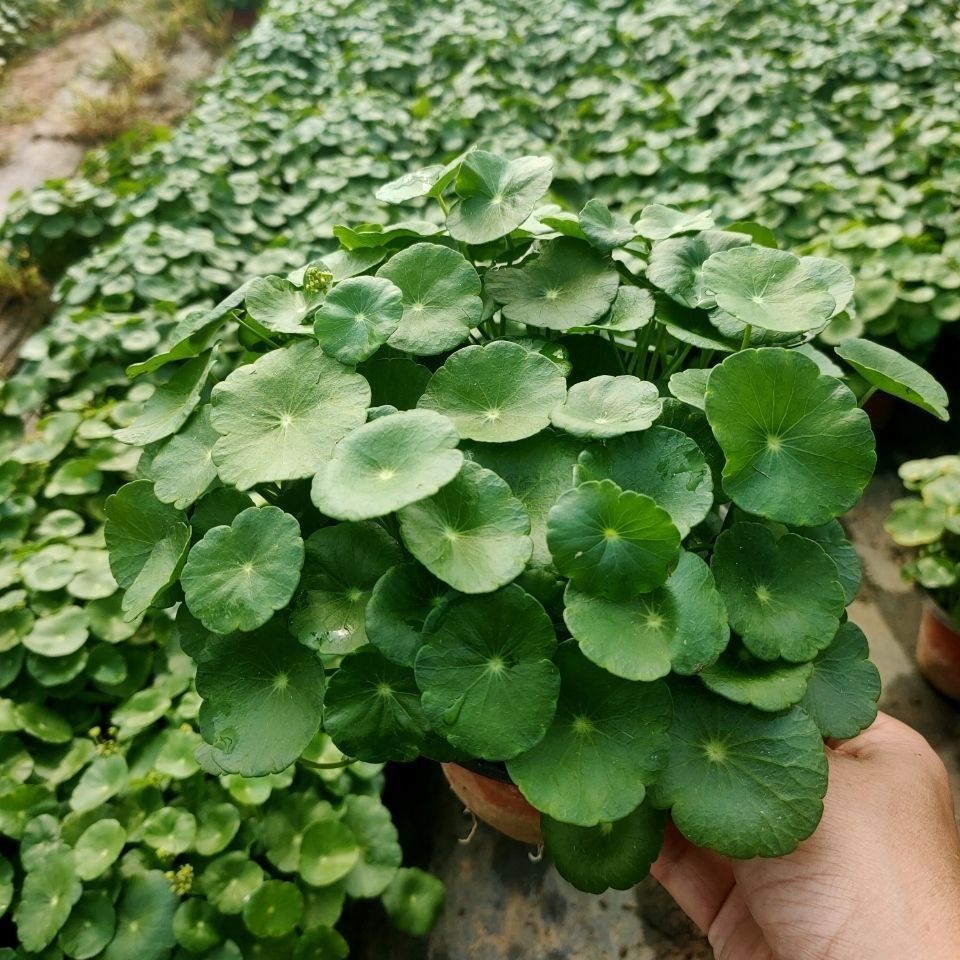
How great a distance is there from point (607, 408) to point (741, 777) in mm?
429

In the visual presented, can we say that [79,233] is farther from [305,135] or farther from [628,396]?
[628,396]

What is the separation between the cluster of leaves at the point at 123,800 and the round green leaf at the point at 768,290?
952 millimetres

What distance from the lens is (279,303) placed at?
1.00m

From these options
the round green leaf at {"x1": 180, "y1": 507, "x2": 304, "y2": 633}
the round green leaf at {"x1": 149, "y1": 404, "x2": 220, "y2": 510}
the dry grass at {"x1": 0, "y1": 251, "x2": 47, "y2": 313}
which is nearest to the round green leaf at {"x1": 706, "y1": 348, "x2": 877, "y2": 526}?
the round green leaf at {"x1": 180, "y1": 507, "x2": 304, "y2": 633}

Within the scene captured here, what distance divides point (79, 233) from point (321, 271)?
9.10 ft

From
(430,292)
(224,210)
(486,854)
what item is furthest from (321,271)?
(224,210)

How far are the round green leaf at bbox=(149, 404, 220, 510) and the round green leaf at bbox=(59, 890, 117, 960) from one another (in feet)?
3.51

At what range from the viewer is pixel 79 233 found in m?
3.20

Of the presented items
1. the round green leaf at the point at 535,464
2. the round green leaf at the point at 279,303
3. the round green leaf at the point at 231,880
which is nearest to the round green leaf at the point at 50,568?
the round green leaf at the point at 231,880

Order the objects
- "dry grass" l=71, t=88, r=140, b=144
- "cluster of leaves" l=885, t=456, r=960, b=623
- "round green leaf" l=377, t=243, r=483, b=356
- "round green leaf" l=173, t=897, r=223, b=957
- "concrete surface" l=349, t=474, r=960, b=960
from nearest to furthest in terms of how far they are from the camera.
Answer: "round green leaf" l=377, t=243, r=483, b=356 < "round green leaf" l=173, t=897, r=223, b=957 < "concrete surface" l=349, t=474, r=960, b=960 < "cluster of leaves" l=885, t=456, r=960, b=623 < "dry grass" l=71, t=88, r=140, b=144

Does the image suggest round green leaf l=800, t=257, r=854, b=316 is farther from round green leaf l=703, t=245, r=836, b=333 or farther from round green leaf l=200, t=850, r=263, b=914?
round green leaf l=200, t=850, r=263, b=914

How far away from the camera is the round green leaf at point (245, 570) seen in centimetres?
78

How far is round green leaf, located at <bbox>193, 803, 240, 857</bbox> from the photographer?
1.54 meters

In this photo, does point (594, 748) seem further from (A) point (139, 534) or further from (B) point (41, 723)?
(B) point (41, 723)
